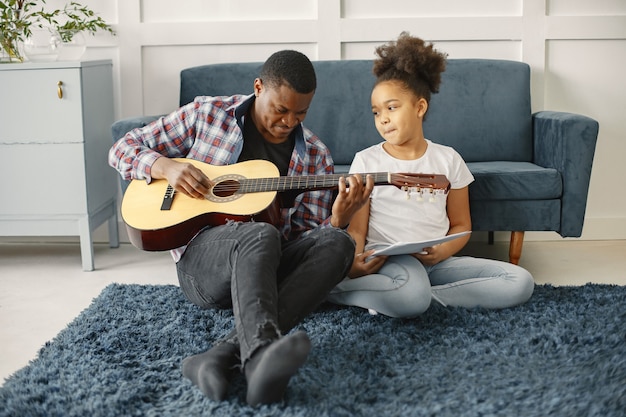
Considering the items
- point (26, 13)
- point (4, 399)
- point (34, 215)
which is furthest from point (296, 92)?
point (26, 13)

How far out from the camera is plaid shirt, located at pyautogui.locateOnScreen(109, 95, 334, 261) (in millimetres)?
2141

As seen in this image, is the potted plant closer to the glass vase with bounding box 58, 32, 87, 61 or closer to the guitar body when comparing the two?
the glass vase with bounding box 58, 32, 87, 61

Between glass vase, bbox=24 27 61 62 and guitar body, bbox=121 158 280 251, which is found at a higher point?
glass vase, bbox=24 27 61 62

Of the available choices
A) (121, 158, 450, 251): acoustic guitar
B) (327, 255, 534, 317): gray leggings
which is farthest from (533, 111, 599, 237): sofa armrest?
(121, 158, 450, 251): acoustic guitar

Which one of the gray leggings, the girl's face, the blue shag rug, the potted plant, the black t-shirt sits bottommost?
the blue shag rug

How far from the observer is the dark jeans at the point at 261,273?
1.58 m

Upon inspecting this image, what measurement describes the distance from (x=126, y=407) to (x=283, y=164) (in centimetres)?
87

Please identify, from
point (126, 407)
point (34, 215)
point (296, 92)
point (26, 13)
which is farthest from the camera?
point (26, 13)

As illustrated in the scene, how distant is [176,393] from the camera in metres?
1.64

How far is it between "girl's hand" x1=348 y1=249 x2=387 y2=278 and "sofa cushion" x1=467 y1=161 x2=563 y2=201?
0.63 metres

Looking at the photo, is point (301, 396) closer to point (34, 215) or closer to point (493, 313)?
point (493, 313)

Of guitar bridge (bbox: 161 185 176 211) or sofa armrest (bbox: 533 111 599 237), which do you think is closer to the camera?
guitar bridge (bbox: 161 185 176 211)

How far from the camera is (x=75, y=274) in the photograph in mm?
2842

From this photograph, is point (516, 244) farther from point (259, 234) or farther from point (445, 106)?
point (259, 234)
